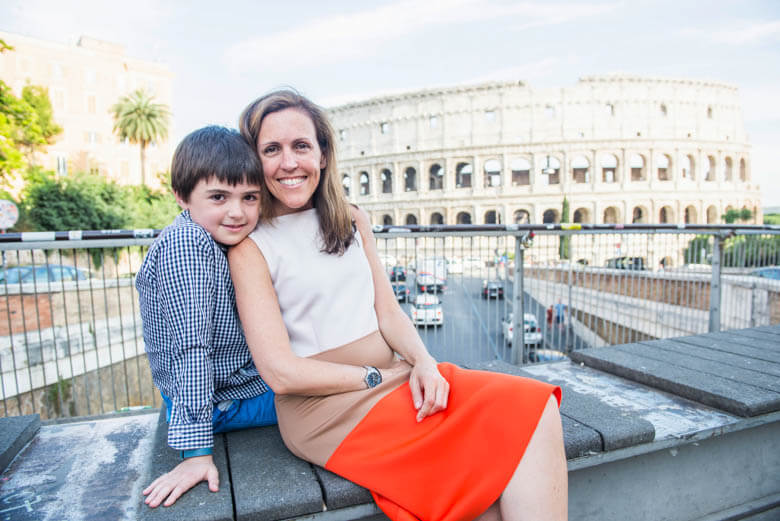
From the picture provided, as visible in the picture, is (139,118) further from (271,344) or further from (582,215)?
(271,344)

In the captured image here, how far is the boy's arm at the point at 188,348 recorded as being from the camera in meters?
1.71

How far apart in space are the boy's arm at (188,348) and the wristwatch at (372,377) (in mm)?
626

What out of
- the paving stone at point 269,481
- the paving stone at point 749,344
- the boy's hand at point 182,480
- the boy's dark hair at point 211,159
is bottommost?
the paving stone at point 749,344

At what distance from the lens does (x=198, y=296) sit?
5.74ft

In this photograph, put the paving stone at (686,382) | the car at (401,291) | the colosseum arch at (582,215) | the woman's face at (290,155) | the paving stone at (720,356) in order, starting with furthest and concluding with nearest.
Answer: the colosseum arch at (582,215)
the car at (401,291)
the paving stone at (720,356)
the paving stone at (686,382)
the woman's face at (290,155)

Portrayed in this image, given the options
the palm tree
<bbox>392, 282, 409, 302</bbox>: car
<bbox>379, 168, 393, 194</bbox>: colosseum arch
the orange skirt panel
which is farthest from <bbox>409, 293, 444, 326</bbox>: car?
<bbox>379, 168, 393, 194</bbox>: colosseum arch

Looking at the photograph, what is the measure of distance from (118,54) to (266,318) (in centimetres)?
5647

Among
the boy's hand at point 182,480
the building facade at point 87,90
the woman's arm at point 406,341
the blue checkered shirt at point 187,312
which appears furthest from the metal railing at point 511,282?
the building facade at point 87,90

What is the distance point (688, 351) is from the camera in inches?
134

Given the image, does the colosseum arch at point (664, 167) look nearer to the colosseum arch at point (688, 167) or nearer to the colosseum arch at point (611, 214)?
the colosseum arch at point (688, 167)

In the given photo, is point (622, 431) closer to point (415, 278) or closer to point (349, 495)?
point (349, 495)

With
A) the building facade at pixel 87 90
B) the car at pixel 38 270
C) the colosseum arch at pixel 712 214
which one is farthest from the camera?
the colosseum arch at pixel 712 214

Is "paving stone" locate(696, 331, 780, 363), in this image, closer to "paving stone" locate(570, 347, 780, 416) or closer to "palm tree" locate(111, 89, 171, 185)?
"paving stone" locate(570, 347, 780, 416)

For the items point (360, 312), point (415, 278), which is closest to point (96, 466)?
point (360, 312)
